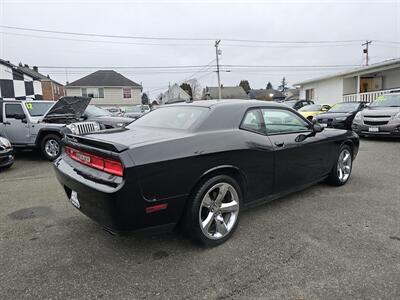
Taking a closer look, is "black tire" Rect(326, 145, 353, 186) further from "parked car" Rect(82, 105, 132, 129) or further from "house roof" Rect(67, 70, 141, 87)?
"house roof" Rect(67, 70, 141, 87)

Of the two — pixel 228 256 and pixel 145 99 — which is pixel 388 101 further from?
pixel 145 99

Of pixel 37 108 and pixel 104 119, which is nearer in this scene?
pixel 37 108

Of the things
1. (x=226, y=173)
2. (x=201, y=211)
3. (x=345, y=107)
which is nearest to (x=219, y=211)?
(x=201, y=211)

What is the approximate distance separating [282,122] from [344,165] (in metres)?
1.75

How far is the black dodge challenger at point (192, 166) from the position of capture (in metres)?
2.40

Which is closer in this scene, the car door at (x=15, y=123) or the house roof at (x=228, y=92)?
the car door at (x=15, y=123)

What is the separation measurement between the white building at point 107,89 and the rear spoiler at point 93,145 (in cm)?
3507

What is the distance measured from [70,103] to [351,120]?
391 inches

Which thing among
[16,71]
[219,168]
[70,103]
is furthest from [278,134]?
[16,71]

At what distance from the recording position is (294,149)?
368cm

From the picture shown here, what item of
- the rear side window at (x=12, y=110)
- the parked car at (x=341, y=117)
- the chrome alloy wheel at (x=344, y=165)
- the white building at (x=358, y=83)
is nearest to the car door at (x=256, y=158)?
the chrome alloy wheel at (x=344, y=165)

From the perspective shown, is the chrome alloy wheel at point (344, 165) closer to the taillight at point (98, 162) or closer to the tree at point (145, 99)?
the taillight at point (98, 162)

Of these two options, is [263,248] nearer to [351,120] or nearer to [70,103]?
[70,103]

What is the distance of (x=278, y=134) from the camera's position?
3586 mm
